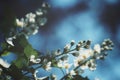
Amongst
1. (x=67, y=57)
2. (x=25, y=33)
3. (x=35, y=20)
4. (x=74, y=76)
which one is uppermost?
(x=35, y=20)

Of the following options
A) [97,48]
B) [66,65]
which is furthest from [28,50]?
[97,48]

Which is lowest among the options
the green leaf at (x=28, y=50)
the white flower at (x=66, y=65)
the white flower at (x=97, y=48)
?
the white flower at (x=66, y=65)

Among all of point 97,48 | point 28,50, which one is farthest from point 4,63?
point 97,48

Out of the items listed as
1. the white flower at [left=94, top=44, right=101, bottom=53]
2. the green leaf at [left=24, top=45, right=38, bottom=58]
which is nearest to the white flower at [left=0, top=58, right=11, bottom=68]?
the green leaf at [left=24, top=45, right=38, bottom=58]

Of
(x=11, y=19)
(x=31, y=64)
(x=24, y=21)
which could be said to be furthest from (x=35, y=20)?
(x=31, y=64)

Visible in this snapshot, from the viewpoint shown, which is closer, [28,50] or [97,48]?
[28,50]

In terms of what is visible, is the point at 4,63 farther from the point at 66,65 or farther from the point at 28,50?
the point at 66,65

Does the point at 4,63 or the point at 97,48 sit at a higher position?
the point at 97,48

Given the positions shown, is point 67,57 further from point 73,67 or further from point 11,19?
point 11,19

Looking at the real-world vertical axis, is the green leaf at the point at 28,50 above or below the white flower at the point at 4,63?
above

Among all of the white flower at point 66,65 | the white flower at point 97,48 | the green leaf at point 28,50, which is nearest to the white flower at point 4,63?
the green leaf at point 28,50

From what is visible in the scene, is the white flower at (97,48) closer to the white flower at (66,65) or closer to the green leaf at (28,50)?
the white flower at (66,65)
